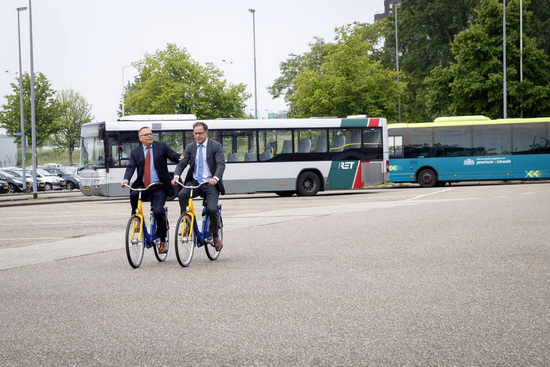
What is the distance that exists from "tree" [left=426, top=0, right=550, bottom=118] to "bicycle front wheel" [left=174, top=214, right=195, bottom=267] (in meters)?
38.7

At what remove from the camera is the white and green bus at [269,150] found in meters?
28.2

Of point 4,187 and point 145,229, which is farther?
point 4,187

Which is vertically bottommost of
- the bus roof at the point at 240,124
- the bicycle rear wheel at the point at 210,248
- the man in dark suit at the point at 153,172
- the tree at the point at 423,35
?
the bicycle rear wheel at the point at 210,248

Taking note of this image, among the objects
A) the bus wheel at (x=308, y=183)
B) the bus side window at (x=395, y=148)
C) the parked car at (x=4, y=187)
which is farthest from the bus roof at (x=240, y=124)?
the parked car at (x=4, y=187)

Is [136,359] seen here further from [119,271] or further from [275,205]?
[275,205]

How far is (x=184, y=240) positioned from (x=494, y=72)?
40.1 metres

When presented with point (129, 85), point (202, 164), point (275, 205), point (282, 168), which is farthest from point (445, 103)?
point (129, 85)

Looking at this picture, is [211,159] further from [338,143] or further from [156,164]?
[338,143]

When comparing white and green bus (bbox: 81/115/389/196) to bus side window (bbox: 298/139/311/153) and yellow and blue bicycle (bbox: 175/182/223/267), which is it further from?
yellow and blue bicycle (bbox: 175/182/223/267)

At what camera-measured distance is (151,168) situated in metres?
10.3

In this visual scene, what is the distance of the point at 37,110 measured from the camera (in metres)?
56.9

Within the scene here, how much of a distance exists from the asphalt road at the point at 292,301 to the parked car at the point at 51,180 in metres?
35.6

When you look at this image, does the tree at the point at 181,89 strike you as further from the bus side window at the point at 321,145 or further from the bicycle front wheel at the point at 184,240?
the bicycle front wheel at the point at 184,240

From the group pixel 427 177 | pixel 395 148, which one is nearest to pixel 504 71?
pixel 427 177
